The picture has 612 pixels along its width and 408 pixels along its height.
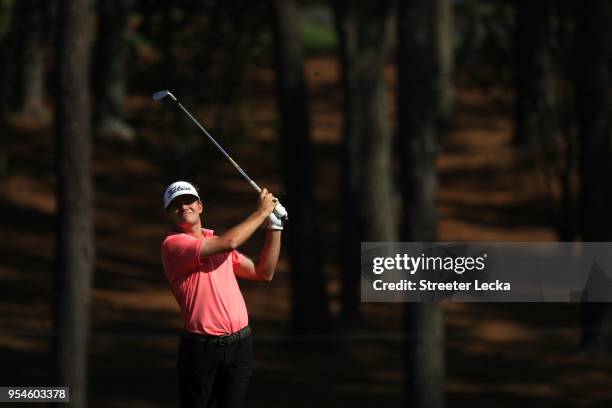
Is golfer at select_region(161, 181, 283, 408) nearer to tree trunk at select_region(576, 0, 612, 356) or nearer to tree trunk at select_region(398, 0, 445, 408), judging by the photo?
tree trunk at select_region(398, 0, 445, 408)

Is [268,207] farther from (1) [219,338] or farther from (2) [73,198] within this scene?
(2) [73,198]

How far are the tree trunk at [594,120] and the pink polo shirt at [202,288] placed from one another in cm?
1264

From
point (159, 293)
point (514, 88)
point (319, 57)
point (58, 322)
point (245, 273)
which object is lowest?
point (245, 273)

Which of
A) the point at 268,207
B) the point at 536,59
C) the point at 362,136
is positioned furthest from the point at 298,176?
the point at 268,207

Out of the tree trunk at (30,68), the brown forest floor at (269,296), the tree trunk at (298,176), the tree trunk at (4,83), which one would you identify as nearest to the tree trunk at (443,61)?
the brown forest floor at (269,296)

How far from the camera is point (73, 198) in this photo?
14031mm

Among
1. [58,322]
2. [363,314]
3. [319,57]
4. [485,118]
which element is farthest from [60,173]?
[319,57]

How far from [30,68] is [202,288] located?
107 feet

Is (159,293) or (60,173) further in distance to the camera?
(159,293)

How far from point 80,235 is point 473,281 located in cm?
638

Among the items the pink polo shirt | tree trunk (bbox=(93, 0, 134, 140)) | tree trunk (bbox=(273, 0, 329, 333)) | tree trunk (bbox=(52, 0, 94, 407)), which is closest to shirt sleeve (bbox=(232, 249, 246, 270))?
the pink polo shirt

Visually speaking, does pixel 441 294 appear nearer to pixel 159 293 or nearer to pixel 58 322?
pixel 58 322

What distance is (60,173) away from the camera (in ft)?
45.9

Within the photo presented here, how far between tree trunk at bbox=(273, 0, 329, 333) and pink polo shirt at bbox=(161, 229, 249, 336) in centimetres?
1327
